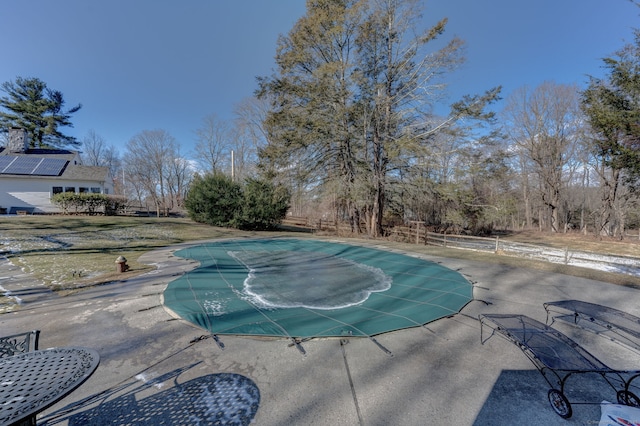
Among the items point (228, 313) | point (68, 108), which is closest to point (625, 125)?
point (228, 313)

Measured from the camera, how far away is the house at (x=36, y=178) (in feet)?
56.1

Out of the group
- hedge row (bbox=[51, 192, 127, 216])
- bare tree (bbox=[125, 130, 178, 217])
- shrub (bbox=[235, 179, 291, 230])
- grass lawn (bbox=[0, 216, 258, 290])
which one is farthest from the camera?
bare tree (bbox=[125, 130, 178, 217])

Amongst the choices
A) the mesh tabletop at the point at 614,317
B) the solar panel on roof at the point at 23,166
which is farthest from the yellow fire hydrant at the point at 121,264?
the solar panel on roof at the point at 23,166

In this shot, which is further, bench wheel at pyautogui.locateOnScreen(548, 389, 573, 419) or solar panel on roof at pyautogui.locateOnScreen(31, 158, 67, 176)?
solar panel on roof at pyautogui.locateOnScreen(31, 158, 67, 176)

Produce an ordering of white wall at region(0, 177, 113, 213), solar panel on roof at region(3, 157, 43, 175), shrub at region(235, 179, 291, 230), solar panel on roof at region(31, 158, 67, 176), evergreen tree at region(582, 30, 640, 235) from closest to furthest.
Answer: evergreen tree at region(582, 30, 640, 235) → shrub at region(235, 179, 291, 230) → white wall at region(0, 177, 113, 213) → solar panel on roof at region(3, 157, 43, 175) → solar panel on roof at region(31, 158, 67, 176)

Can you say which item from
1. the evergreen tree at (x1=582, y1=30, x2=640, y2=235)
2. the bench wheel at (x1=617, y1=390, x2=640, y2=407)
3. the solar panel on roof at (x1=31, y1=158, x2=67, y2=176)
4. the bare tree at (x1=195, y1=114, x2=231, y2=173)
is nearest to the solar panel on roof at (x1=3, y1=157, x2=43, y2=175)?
the solar panel on roof at (x1=31, y1=158, x2=67, y2=176)

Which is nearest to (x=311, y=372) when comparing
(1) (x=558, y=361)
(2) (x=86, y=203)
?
(1) (x=558, y=361)

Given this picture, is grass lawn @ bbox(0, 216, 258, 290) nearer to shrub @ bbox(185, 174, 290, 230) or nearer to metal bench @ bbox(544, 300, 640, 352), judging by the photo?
shrub @ bbox(185, 174, 290, 230)

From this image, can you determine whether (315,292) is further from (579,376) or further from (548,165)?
(548,165)

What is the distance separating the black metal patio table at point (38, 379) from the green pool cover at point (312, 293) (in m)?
1.85

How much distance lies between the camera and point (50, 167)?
60.8ft

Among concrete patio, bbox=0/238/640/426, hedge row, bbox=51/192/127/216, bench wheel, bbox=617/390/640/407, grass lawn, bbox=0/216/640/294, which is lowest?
concrete patio, bbox=0/238/640/426

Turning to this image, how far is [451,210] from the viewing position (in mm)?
16438

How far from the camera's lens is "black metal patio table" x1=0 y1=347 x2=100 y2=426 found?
1311 millimetres
